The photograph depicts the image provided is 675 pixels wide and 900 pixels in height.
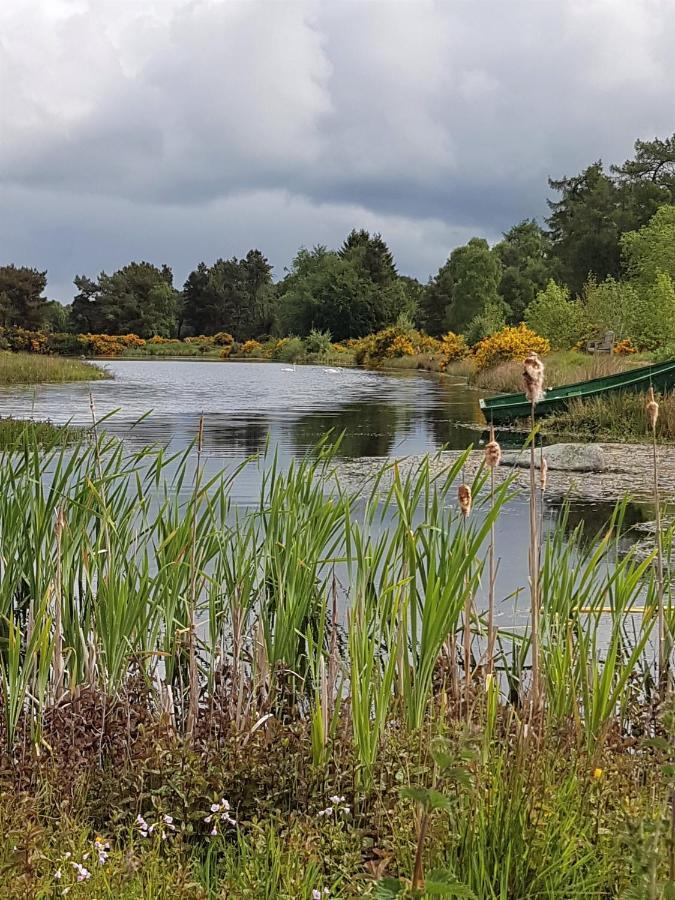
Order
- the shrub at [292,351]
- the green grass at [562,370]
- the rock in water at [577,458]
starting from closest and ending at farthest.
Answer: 1. the rock in water at [577,458]
2. the green grass at [562,370]
3. the shrub at [292,351]

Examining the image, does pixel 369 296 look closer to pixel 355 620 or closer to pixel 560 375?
pixel 560 375

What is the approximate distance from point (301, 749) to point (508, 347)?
2993cm

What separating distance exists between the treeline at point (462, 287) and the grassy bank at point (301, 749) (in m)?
31.3

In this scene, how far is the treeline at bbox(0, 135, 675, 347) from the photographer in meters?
39.4

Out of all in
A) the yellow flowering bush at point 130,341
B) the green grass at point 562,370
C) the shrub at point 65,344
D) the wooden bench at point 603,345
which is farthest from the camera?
the yellow flowering bush at point 130,341

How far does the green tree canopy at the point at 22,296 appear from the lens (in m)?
79.4

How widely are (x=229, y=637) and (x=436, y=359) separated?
4633 centimetres

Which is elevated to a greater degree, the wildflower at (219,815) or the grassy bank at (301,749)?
the grassy bank at (301,749)

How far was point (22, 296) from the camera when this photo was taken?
80.9m

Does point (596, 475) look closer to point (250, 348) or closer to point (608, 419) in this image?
point (608, 419)

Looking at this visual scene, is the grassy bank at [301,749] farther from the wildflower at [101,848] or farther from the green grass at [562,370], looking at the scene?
the green grass at [562,370]

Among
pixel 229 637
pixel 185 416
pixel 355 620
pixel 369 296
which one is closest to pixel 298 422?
pixel 185 416

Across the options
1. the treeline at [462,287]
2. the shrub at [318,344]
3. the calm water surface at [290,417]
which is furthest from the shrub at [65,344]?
the calm water surface at [290,417]

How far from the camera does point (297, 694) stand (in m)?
3.17
